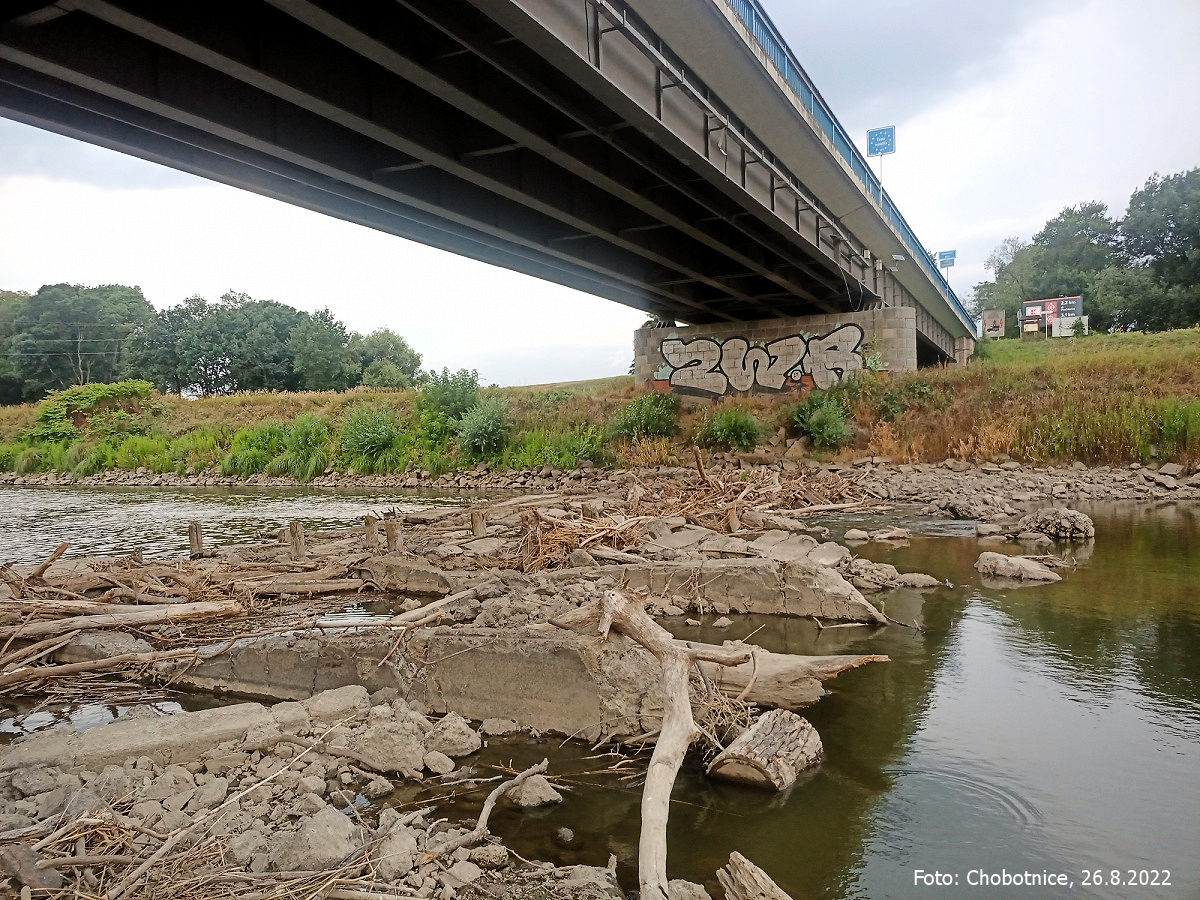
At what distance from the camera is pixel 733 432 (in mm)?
29297

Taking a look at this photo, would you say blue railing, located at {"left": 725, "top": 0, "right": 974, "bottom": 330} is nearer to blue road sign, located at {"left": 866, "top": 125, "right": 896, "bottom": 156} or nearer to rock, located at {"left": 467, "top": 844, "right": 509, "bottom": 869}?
blue road sign, located at {"left": 866, "top": 125, "right": 896, "bottom": 156}

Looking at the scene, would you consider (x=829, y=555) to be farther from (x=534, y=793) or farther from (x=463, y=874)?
(x=463, y=874)

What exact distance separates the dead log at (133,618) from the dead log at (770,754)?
256 inches

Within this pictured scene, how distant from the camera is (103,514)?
24.2 meters

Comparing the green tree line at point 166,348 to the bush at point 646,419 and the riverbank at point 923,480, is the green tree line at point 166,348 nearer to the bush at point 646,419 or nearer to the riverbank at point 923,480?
the riverbank at point 923,480

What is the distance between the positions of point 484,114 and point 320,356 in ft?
232

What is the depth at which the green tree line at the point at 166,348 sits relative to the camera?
73062mm

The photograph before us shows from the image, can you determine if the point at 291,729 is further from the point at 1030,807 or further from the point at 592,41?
the point at 592,41

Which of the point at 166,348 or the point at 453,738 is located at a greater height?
the point at 166,348

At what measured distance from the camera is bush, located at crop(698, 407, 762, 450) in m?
29.2

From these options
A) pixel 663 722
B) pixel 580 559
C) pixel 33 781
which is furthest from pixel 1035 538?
pixel 33 781

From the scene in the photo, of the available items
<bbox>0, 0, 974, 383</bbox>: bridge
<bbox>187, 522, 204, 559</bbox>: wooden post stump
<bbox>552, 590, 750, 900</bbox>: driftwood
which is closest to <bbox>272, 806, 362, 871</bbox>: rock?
<bbox>552, 590, 750, 900</bbox>: driftwood

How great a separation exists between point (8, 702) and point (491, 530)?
827cm

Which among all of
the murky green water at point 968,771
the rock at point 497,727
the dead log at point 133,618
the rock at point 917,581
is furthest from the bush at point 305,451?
the rock at point 497,727
